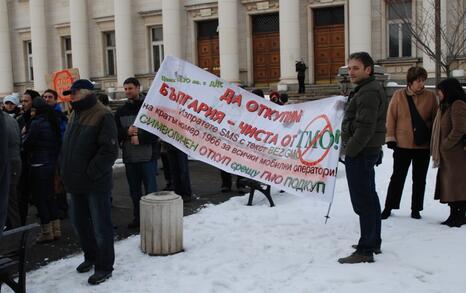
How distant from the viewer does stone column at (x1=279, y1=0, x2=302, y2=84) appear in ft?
82.8

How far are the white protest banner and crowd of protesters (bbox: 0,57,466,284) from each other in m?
0.46

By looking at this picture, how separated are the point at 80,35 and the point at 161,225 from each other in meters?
28.3

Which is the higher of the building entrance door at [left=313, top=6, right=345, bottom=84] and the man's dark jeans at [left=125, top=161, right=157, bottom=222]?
the building entrance door at [left=313, top=6, right=345, bottom=84]

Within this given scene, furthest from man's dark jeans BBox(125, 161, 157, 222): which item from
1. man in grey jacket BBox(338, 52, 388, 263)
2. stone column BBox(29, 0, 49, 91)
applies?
stone column BBox(29, 0, 49, 91)

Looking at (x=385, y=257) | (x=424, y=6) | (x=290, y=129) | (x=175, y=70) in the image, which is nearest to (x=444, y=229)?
(x=385, y=257)

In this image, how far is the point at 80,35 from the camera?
32.3 metres

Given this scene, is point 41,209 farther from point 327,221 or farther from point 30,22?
point 30,22

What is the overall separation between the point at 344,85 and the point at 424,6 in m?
7.85

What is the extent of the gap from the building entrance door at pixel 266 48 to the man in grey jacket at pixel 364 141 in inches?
899

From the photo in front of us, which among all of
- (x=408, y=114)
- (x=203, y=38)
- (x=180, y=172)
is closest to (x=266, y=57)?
(x=203, y=38)

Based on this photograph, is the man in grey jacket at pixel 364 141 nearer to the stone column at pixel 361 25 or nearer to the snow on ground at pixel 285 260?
the snow on ground at pixel 285 260

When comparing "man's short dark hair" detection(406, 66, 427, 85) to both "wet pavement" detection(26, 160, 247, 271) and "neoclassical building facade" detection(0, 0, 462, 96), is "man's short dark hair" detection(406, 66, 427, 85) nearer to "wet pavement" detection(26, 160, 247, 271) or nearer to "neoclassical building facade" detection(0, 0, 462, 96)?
"wet pavement" detection(26, 160, 247, 271)

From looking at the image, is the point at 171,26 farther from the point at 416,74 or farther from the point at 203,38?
the point at 416,74

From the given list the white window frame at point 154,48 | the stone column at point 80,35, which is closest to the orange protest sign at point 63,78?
the white window frame at point 154,48
